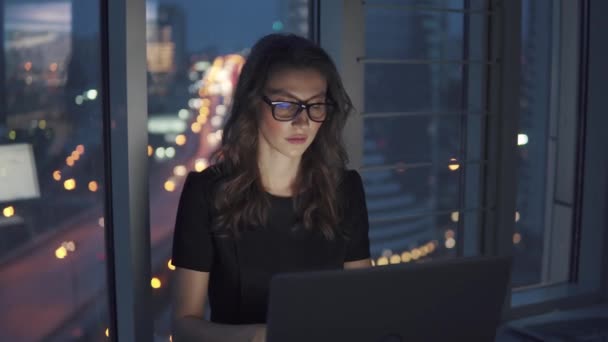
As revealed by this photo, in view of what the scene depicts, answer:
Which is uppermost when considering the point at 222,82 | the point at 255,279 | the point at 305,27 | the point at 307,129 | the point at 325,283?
the point at 305,27

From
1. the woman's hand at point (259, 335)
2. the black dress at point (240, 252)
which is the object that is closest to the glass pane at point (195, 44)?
the black dress at point (240, 252)

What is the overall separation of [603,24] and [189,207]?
1856mm

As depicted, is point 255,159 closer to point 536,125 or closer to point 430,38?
point 430,38

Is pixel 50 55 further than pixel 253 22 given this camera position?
No

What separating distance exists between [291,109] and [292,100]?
23 mm

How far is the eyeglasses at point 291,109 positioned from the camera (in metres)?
1.53

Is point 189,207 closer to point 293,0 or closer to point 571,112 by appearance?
point 293,0

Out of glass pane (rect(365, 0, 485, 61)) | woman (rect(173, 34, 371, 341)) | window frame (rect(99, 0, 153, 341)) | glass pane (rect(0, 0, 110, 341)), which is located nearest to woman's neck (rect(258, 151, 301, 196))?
woman (rect(173, 34, 371, 341))

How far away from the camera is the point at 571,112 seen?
2707 millimetres

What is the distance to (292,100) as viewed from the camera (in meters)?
1.54

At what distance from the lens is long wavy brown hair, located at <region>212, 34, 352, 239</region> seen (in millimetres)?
1571

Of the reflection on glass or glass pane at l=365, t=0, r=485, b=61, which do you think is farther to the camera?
the reflection on glass

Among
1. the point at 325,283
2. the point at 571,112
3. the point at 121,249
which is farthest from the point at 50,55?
the point at 571,112

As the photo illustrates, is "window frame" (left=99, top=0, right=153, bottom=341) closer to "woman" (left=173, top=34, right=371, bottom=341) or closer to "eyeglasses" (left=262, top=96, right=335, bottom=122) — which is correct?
"woman" (left=173, top=34, right=371, bottom=341)
